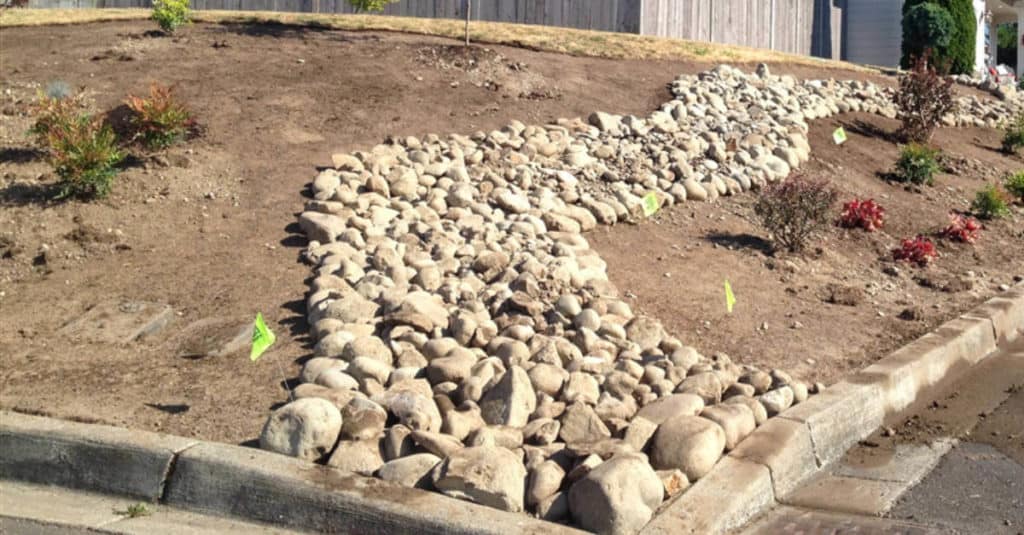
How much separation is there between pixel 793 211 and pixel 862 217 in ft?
4.53

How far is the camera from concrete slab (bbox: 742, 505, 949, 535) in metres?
4.37

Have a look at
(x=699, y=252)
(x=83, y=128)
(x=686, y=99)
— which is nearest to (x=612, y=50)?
(x=686, y=99)

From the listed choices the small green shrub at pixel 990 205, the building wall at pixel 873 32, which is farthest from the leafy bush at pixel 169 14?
the building wall at pixel 873 32

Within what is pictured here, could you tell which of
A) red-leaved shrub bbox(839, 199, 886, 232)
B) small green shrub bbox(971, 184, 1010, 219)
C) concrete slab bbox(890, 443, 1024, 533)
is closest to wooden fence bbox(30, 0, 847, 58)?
small green shrub bbox(971, 184, 1010, 219)

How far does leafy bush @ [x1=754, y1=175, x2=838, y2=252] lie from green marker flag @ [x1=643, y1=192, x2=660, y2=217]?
0.77 meters

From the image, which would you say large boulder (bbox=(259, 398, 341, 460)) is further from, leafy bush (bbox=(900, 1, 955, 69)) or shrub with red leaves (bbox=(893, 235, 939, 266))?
leafy bush (bbox=(900, 1, 955, 69))

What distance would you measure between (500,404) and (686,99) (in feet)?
22.0

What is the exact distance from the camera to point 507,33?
1318 centimetres

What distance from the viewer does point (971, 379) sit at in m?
6.63

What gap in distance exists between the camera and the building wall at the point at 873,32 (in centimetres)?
2362

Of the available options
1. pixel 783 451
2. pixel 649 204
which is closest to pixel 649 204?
pixel 649 204

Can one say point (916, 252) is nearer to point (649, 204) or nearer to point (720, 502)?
point (649, 204)

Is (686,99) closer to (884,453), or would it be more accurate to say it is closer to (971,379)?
(971,379)

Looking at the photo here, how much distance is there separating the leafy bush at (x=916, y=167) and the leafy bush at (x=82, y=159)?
24.7 feet
